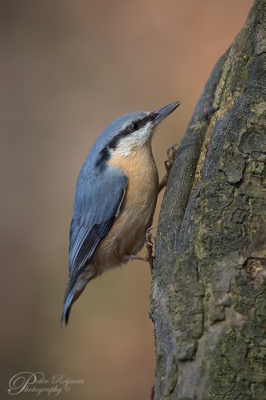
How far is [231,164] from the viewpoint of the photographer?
174 centimetres

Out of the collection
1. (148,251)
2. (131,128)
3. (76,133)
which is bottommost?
(148,251)

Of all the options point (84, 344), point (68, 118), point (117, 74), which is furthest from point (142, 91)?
point (84, 344)

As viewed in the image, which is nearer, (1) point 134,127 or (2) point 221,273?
(2) point 221,273

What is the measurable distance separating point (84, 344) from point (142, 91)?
7.31 feet

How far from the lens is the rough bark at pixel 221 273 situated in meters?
1.48

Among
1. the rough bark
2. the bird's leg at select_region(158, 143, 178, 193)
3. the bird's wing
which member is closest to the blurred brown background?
the bird's leg at select_region(158, 143, 178, 193)

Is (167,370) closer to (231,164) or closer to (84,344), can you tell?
(231,164)

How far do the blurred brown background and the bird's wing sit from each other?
0.99m

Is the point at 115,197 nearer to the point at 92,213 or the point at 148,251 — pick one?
the point at 92,213

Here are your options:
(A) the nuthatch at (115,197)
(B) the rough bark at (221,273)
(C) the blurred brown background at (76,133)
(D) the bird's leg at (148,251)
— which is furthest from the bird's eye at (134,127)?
(C) the blurred brown background at (76,133)

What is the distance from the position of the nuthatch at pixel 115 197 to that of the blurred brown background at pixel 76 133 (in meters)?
0.93

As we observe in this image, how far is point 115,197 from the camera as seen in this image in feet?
8.78

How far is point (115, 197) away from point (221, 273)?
118 cm

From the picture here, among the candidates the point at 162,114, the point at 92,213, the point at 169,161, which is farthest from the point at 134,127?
the point at 92,213
